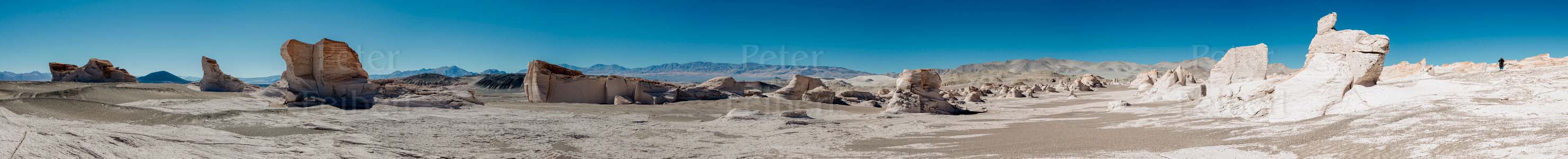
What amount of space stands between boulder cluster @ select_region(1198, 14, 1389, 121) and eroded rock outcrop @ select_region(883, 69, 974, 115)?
16.7 ft

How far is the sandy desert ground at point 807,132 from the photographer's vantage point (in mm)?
5824

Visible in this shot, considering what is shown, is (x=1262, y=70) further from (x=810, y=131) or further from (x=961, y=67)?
(x=961, y=67)

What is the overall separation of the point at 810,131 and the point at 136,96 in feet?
50.1

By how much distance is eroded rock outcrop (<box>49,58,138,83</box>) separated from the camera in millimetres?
26375

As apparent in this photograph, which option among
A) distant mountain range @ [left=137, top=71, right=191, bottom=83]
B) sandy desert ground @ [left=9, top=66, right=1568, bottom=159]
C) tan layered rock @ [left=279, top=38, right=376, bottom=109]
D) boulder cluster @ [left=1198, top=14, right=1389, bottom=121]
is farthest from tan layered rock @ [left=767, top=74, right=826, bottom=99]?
distant mountain range @ [left=137, top=71, right=191, bottom=83]

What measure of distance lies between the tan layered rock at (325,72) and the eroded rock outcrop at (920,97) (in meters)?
11.6

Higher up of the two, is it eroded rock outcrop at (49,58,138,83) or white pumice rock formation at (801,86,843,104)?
eroded rock outcrop at (49,58,138,83)

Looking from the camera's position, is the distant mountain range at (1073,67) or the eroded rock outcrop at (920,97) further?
the distant mountain range at (1073,67)

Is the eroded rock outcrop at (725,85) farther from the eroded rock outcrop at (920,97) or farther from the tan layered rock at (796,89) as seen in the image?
the eroded rock outcrop at (920,97)

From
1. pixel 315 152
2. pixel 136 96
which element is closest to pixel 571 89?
pixel 136 96

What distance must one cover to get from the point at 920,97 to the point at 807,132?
722cm

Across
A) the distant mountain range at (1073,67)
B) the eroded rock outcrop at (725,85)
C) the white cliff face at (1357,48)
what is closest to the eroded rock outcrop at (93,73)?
the eroded rock outcrop at (725,85)

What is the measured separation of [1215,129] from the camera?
25.1ft

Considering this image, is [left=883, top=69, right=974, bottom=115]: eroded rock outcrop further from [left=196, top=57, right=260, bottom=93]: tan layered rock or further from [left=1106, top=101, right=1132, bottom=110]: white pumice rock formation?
[left=196, top=57, right=260, bottom=93]: tan layered rock
